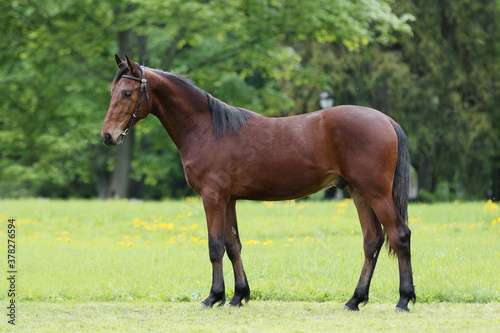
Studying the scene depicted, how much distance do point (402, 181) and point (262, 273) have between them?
2342mm

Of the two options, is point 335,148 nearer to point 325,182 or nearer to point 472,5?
point 325,182

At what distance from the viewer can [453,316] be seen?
5969 millimetres

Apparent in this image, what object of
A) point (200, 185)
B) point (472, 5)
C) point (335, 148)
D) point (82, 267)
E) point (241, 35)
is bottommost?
point (82, 267)

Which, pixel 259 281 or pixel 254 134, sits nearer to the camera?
pixel 254 134

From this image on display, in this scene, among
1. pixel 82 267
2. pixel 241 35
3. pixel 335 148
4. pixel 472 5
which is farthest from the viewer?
pixel 472 5

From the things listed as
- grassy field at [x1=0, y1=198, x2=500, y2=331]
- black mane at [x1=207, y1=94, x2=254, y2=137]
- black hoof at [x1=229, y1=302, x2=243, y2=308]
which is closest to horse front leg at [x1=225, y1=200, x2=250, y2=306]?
black hoof at [x1=229, y1=302, x2=243, y2=308]

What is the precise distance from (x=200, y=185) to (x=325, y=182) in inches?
52.5

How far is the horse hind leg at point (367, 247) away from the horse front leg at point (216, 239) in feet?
4.53

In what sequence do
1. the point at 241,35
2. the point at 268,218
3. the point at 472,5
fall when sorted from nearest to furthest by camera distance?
the point at 268,218 < the point at 241,35 < the point at 472,5

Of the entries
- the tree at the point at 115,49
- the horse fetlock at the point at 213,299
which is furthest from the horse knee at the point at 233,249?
the tree at the point at 115,49

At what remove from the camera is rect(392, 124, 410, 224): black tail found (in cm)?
632

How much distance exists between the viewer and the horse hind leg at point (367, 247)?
649 cm

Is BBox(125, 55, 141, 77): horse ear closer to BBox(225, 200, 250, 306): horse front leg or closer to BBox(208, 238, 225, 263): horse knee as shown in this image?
BBox(225, 200, 250, 306): horse front leg

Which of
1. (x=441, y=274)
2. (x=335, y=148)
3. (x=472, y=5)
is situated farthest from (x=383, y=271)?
(x=472, y=5)
